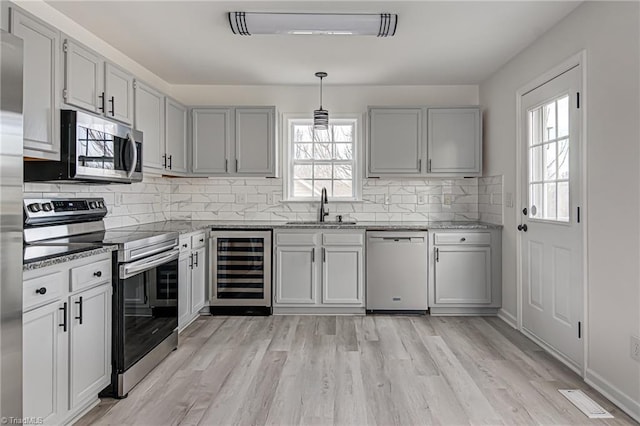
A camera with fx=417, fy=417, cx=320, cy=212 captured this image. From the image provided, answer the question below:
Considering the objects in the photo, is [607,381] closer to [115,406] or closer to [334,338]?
[334,338]

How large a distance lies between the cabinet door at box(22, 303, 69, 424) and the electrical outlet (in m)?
2.94

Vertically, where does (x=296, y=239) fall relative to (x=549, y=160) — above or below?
below

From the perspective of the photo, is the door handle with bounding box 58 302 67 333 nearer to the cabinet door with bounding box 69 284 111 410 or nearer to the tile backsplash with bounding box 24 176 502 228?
the cabinet door with bounding box 69 284 111 410

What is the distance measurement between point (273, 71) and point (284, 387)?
10.0 ft

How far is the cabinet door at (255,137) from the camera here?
14.8ft

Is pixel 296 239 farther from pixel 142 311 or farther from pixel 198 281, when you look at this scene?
pixel 142 311

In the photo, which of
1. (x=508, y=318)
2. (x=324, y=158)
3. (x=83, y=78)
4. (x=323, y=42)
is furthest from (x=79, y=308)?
(x=508, y=318)

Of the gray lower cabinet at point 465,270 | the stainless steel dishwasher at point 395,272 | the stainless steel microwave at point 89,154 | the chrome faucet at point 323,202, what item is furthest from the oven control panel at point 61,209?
the gray lower cabinet at point 465,270

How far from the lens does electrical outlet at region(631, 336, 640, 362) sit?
2227mm

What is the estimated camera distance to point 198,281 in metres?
4.01

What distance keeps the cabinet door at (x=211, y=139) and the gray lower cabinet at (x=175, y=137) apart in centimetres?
10

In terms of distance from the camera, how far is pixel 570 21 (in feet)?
9.55

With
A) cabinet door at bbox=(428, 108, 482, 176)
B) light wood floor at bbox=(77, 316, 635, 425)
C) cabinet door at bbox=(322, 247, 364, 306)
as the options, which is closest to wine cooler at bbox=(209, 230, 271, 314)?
light wood floor at bbox=(77, 316, 635, 425)

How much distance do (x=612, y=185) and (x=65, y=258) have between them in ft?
9.82
